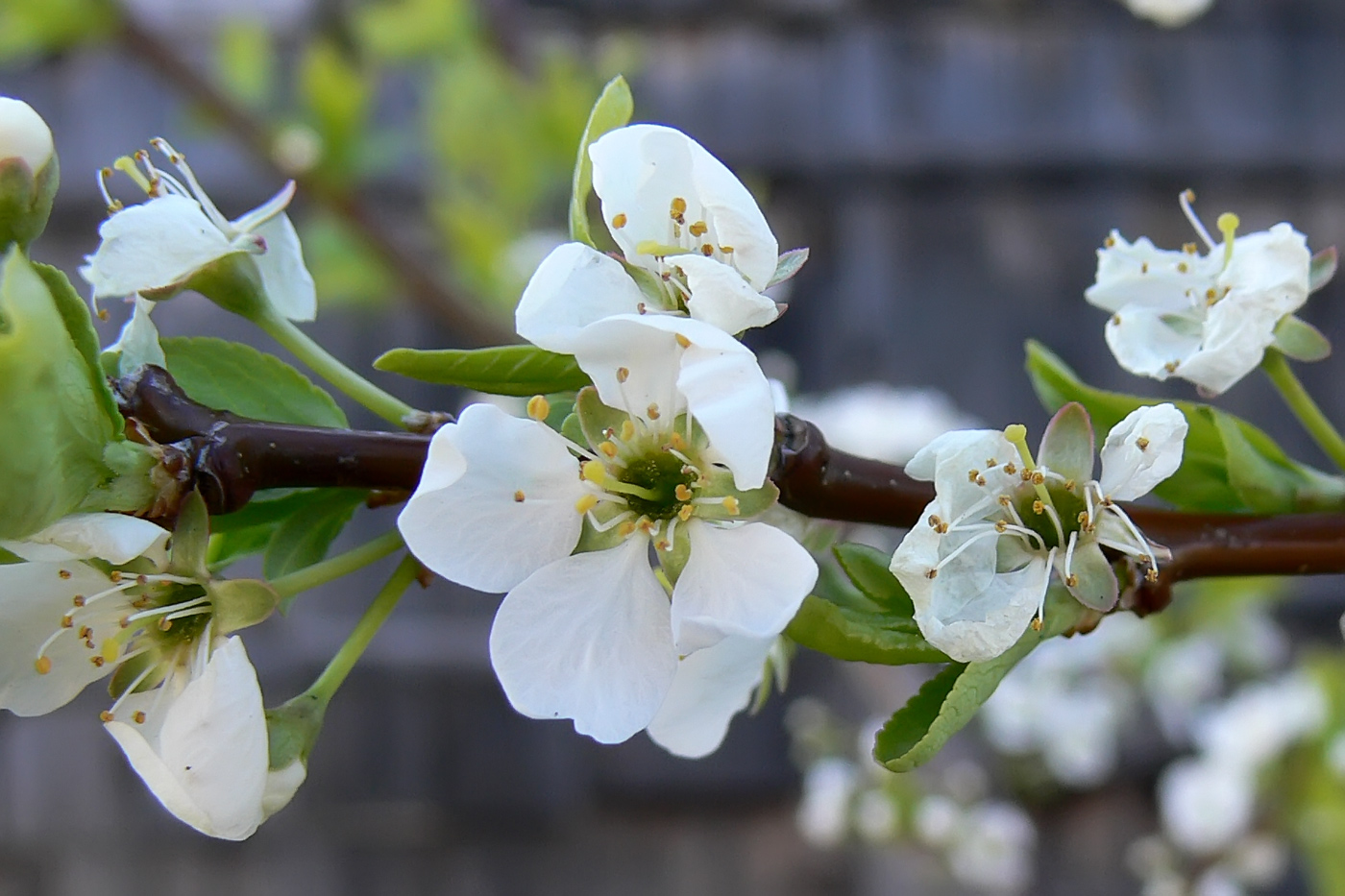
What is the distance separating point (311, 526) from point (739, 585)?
165 mm

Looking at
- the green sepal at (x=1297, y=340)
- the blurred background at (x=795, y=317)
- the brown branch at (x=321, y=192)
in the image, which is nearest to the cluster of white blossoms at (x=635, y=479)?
the green sepal at (x=1297, y=340)

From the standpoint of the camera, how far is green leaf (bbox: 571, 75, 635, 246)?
38cm

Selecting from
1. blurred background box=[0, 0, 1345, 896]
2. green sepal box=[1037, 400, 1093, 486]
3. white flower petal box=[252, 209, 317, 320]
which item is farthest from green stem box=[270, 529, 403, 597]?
blurred background box=[0, 0, 1345, 896]

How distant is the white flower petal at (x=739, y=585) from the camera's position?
313mm

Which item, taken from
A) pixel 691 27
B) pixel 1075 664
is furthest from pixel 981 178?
pixel 1075 664

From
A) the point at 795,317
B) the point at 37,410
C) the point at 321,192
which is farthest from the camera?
the point at 795,317

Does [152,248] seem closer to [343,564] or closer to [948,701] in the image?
[343,564]

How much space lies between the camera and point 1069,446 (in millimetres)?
392

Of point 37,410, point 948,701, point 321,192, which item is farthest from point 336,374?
point 321,192

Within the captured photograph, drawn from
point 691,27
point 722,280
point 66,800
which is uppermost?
point 722,280

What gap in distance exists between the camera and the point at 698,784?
6.51 ft

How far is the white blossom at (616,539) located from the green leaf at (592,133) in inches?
2.4

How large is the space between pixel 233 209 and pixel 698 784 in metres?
1.35

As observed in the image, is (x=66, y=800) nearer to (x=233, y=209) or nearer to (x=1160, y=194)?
(x=233, y=209)
